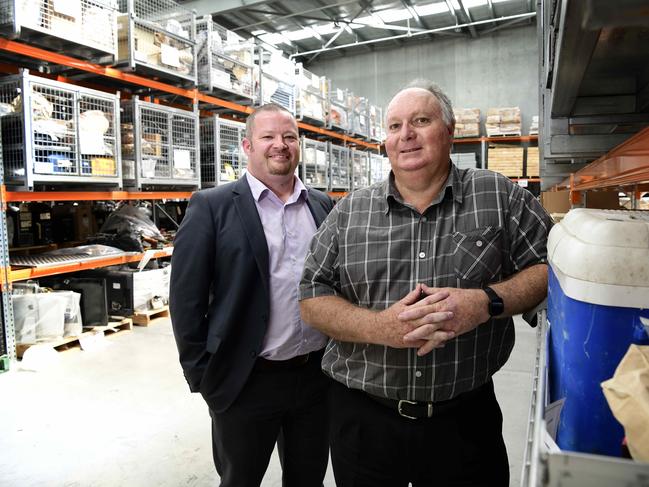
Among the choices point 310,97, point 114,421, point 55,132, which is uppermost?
point 310,97

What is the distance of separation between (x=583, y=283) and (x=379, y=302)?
87 cm

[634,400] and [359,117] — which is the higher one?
[359,117]

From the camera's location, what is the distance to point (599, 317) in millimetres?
670

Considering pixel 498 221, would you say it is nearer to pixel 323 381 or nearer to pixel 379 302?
pixel 379 302

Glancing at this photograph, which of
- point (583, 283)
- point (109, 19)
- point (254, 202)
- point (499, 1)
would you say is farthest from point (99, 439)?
point (499, 1)

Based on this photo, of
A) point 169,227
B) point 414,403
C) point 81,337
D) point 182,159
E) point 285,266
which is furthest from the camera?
point 169,227

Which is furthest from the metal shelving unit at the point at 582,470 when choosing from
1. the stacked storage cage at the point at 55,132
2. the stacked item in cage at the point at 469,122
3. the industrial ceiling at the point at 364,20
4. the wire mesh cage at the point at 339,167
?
the stacked item in cage at the point at 469,122

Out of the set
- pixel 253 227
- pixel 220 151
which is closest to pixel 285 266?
pixel 253 227

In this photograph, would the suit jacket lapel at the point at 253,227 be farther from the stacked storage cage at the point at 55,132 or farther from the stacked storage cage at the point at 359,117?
the stacked storage cage at the point at 359,117

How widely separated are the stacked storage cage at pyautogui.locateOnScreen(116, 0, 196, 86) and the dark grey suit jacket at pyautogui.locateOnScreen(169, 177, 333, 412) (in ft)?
12.9

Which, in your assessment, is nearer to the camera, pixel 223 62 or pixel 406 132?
pixel 406 132

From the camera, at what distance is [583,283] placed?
0.68 meters

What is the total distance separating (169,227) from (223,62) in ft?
12.7

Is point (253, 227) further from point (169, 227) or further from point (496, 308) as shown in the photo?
point (169, 227)
